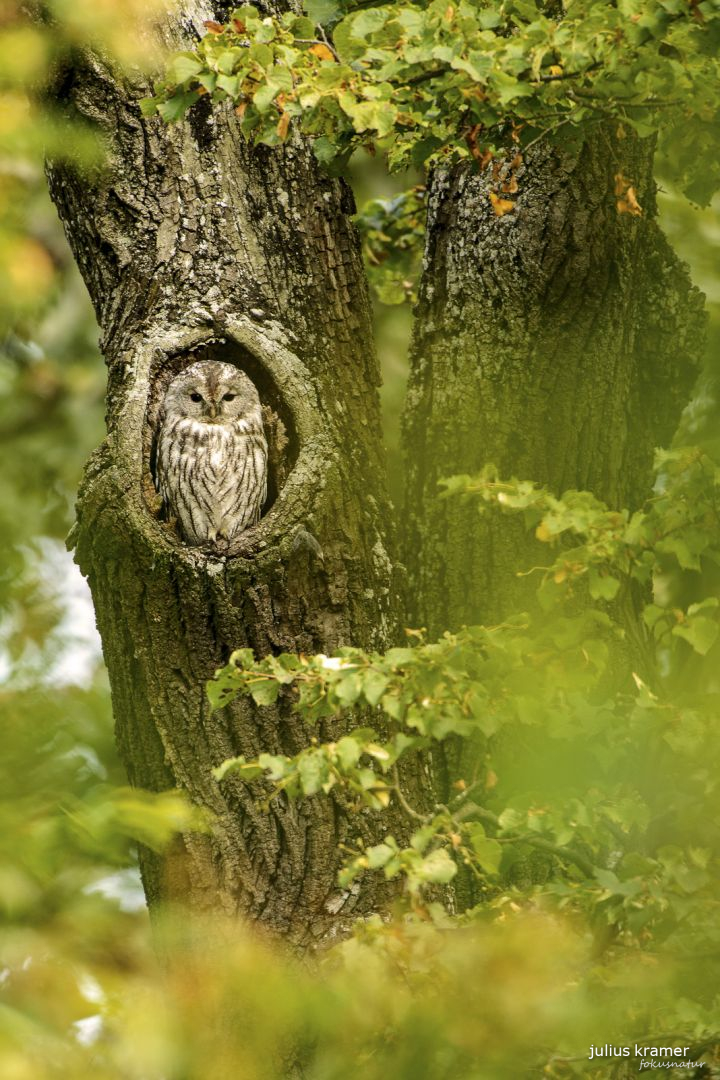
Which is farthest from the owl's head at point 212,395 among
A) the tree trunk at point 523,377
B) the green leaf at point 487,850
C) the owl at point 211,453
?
the green leaf at point 487,850

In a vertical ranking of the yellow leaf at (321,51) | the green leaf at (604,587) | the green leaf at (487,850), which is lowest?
the green leaf at (487,850)

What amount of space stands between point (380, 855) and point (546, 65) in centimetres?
146

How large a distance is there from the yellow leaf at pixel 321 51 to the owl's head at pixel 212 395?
2.31ft

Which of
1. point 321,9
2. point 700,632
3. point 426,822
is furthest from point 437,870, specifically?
point 321,9

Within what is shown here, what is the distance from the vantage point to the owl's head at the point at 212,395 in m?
2.49

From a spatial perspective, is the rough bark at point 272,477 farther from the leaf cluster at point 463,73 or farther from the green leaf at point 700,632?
the green leaf at point 700,632

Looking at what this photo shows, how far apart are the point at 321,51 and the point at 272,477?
935 mm

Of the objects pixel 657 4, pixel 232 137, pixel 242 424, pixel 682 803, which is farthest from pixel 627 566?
pixel 232 137

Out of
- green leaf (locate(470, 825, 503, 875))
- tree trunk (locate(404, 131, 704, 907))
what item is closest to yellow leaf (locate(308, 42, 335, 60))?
tree trunk (locate(404, 131, 704, 907))

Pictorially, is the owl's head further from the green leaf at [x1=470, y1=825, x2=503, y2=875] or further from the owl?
the green leaf at [x1=470, y1=825, x2=503, y2=875]

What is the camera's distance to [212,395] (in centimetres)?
261

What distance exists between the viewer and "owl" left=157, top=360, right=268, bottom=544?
97.3 inches

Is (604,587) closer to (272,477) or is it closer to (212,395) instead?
(272,477)

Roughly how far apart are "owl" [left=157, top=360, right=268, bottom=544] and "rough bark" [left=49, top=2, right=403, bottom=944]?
5 centimetres
